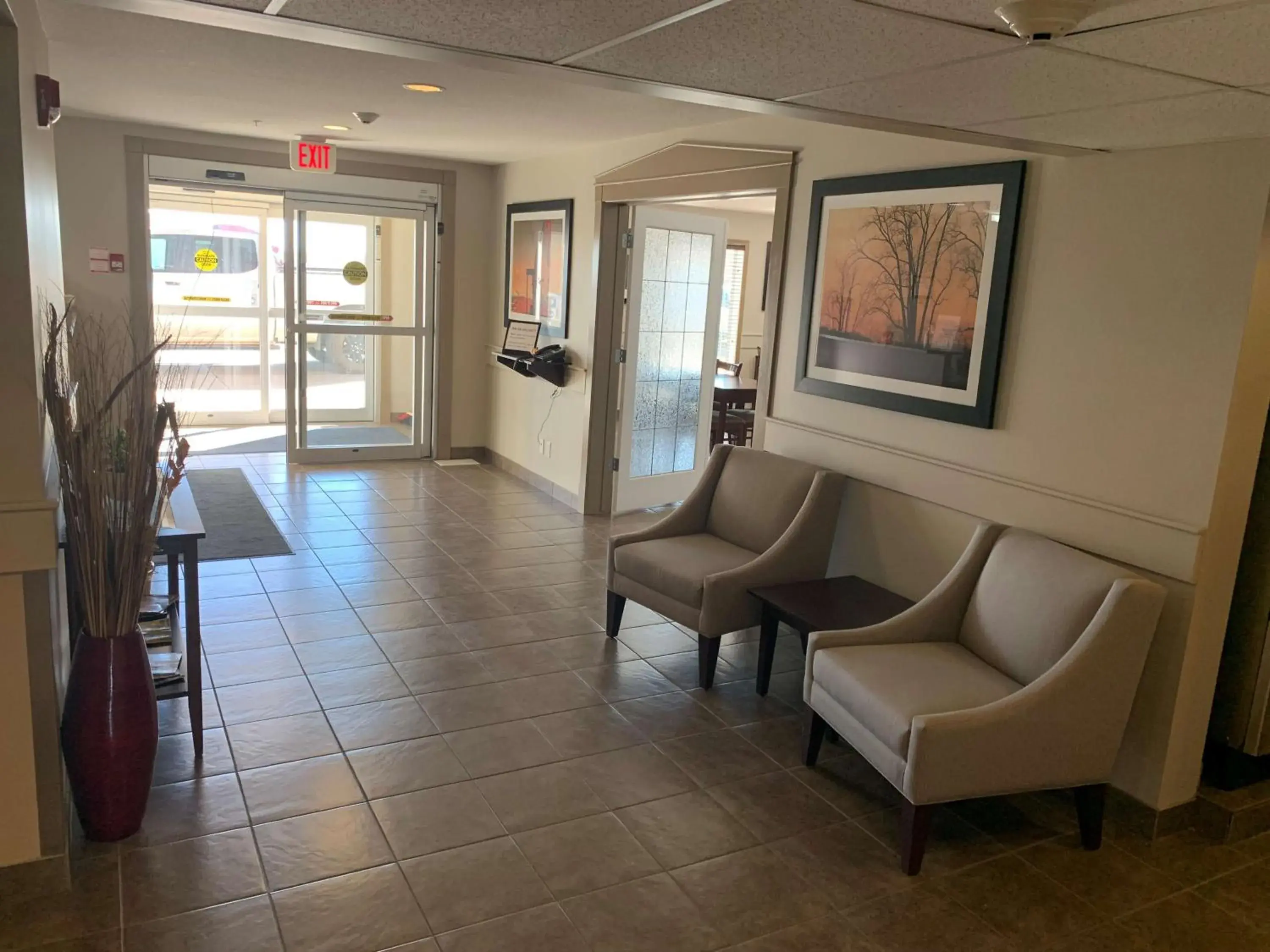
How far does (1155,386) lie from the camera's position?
2.87 metres

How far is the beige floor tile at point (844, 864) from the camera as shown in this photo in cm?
259

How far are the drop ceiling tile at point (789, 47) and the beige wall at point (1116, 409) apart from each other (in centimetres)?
122

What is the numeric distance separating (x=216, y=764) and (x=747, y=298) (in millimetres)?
7434

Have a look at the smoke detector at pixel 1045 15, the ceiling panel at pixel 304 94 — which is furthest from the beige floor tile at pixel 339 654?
the smoke detector at pixel 1045 15

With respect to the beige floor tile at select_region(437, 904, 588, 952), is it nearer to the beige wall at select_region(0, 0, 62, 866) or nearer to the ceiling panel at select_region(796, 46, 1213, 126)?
the beige wall at select_region(0, 0, 62, 866)

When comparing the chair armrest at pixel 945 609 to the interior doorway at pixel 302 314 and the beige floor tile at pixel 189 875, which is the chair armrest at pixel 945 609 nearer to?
the beige floor tile at pixel 189 875

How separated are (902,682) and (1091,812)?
0.69m

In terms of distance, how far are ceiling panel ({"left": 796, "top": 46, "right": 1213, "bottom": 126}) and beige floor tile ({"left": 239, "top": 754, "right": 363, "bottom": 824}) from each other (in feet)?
7.99

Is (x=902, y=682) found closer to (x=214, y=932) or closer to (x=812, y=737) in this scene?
(x=812, y=737)

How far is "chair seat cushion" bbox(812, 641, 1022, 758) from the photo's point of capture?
2.70 m

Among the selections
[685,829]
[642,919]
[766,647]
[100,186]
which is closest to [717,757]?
[685,829]

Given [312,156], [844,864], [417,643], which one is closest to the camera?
[844,864]

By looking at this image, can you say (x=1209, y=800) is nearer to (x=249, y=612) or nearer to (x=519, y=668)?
(x=519, y=668)

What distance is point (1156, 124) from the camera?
248 cm
